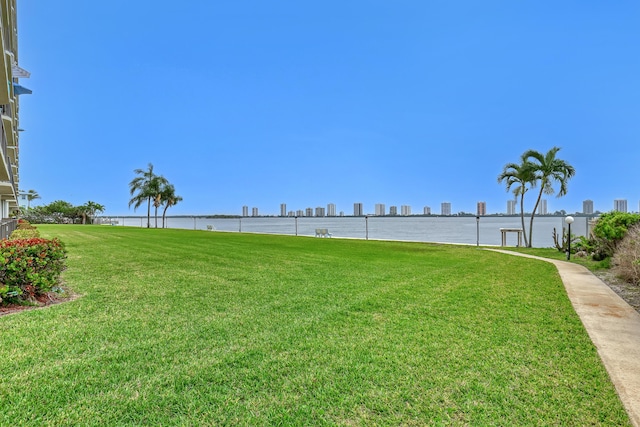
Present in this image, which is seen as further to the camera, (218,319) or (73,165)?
(73,165)

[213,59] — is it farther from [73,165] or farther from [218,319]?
[73,165]

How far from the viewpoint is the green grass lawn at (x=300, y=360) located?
93.1 inches

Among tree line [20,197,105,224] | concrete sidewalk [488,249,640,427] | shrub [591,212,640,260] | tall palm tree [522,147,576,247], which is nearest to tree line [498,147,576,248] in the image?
tall palm tree [522,147,576,247]

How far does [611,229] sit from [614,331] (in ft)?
25.2

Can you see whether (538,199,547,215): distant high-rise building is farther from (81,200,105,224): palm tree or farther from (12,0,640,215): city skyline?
(81,200,105,224): palm tree

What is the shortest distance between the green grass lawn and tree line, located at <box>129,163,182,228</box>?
4424 centimetres

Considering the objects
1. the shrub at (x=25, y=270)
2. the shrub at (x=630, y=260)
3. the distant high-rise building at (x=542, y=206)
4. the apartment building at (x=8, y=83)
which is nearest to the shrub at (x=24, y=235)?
the apartment building at (x=8, y=83)

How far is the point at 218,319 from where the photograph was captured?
438 cm

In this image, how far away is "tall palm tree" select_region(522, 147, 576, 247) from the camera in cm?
1859

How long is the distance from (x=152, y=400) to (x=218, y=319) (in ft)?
6.29

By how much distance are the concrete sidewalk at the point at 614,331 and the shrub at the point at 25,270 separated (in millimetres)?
6962

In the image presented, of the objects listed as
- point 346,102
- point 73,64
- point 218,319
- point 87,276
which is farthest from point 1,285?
point 346,102

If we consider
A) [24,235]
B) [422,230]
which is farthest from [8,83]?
[422,230]

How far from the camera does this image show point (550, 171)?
18609 mm
